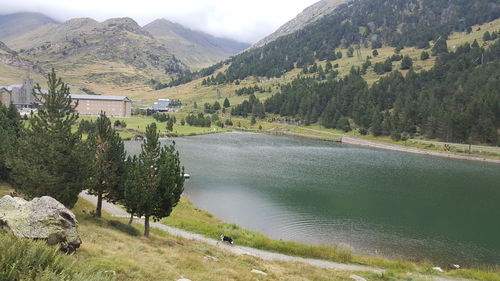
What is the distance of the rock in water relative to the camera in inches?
607

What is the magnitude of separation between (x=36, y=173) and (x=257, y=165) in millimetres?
58425

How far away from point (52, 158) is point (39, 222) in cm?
1371

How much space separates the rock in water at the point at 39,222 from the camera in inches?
607

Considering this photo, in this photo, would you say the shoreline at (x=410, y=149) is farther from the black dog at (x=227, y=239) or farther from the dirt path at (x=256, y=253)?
the black dog at (x=227, y=239)

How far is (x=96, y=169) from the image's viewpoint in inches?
1213

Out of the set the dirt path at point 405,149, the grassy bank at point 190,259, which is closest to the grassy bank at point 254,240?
the grassy bank at point 190,259

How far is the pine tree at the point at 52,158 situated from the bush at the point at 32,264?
18.5 m

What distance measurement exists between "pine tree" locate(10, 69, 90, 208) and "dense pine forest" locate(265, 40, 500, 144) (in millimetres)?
120264

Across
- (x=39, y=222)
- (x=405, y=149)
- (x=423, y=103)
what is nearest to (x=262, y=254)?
(x=39, y=222)

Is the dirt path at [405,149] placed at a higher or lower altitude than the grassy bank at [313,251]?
higher

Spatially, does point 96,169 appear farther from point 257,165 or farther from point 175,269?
point 257,165

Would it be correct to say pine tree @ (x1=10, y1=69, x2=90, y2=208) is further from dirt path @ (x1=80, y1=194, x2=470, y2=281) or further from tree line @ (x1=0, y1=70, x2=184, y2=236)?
dirt path @ (x1=80, y1=194, x2=470, y2=281)

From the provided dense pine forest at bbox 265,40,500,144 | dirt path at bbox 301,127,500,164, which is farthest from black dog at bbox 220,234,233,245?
dense pine forest at bbox 265,40,500,144

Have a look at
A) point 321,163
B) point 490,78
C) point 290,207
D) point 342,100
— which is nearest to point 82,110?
point 342,100
